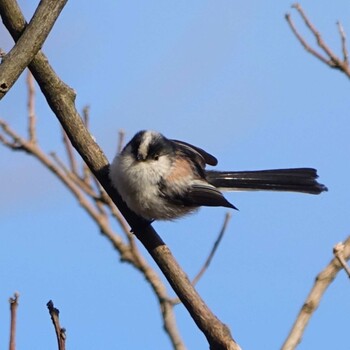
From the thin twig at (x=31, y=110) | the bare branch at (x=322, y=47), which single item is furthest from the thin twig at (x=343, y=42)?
the thin twig at (x=31, y=110)

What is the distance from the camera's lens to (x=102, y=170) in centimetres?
361

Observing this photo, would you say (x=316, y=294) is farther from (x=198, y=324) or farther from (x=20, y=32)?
(x=20, y=32)

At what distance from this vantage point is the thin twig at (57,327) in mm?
1996

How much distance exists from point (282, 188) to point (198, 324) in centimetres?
214

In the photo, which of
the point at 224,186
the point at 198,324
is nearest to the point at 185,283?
the point at 198,324

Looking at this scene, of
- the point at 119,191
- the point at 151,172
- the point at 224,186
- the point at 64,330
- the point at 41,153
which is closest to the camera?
the point at 64,330

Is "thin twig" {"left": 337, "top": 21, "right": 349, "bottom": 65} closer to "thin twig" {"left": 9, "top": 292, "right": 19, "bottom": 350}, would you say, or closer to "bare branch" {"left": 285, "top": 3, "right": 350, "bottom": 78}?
"bare branch" {"left": 285, "top": 3, "right": 350, "bottom": 78}

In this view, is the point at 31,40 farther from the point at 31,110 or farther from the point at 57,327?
the point at 31,110

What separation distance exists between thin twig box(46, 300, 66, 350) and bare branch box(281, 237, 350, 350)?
2.95ft

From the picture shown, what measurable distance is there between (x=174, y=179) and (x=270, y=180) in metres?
0.74

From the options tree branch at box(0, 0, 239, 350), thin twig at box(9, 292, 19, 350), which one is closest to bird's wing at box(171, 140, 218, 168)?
tree branch at box(0, 0, 239, 350)

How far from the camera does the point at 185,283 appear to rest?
318cm

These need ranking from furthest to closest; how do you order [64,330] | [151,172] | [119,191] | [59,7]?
[151,172]
[119,191]
[59,7]
[64,330]

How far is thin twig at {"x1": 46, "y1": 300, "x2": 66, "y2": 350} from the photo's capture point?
6.55 feet
